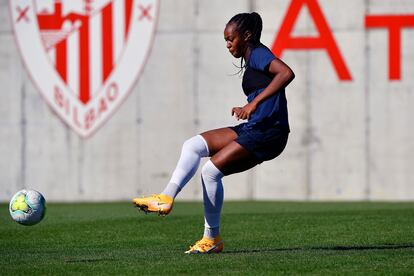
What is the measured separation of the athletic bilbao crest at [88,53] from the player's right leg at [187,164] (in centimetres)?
1109

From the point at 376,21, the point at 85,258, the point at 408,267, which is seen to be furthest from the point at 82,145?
the point at 408,267

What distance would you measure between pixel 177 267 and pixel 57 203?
40.3 feet

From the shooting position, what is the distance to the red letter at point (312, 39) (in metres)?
18.9

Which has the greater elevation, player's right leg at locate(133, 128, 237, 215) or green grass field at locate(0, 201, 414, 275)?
player's right leg at locate(133, 128, 237, 215)

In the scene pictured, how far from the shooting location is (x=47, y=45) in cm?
1980

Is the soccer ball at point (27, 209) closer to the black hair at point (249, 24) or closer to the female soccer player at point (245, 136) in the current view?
the female soccer player at point (245, 136)

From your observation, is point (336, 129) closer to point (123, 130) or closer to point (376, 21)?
point (376, 21)

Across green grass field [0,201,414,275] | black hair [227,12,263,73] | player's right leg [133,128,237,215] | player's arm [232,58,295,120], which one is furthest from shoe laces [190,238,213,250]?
black hair [227,12,263,73]

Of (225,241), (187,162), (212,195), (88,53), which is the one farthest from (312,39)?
(187,162)

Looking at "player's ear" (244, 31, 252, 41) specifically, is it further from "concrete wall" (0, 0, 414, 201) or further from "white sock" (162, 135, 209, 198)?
"concrete wall" (0, 0, 414, 201)

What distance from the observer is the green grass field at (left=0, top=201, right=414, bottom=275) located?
745 centimetres

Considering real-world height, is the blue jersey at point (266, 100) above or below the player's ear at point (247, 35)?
below

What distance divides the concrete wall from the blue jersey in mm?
10555

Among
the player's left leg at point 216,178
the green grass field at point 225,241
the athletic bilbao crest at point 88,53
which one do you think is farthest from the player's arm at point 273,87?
the athletic bilbao crest at point 88,53
